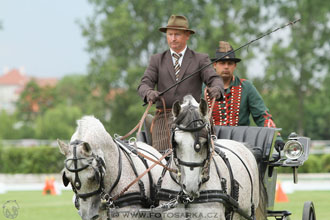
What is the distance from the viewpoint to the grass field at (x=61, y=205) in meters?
13.7

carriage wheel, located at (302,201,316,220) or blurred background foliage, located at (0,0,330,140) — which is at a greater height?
blurred background foliage, located at (0,0,330,140)

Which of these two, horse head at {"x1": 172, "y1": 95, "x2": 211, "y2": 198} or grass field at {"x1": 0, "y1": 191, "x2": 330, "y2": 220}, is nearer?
horse head at {"x1": 172, "y1": 95, "x2": 211, "y2": 198}

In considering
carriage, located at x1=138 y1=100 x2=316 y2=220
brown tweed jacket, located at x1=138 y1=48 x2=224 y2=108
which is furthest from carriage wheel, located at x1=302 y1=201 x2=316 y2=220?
brown tweed jacket, located at x1=138 y1=48 x2=224 y2=108

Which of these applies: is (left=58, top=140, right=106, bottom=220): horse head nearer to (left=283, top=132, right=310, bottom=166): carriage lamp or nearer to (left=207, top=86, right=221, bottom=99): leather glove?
(left=207, top=86, right=221, bottom=99): leather glove

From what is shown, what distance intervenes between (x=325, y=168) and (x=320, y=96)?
1186 cm

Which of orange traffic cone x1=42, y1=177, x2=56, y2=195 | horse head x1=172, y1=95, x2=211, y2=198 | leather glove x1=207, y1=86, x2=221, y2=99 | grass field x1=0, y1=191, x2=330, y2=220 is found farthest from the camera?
orange traffic cone x1=42, y1=177, x2=56, y2=195

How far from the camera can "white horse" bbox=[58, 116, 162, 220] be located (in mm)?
5648

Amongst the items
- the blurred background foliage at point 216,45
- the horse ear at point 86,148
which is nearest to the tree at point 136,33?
the blurred background foliage at point 216,45

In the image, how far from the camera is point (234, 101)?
861cm

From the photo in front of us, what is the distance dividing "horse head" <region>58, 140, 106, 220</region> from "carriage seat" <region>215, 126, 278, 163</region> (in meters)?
2.55

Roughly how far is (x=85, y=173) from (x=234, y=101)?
3444 millimetres

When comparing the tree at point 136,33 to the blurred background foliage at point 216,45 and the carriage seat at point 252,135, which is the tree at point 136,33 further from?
the carriage seat at point 252,135

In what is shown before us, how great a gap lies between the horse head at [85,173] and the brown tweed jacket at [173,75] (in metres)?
1.58

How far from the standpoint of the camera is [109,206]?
5.88m
